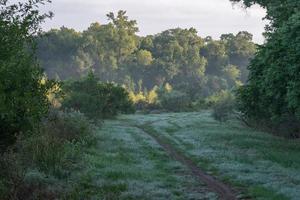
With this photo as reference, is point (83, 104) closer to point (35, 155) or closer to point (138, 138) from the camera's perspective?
point (138, 138)

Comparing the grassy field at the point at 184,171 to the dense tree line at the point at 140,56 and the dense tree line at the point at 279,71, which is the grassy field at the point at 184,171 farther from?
the dense tree line at the point at 140,56

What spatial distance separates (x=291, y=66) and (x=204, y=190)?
267 inches

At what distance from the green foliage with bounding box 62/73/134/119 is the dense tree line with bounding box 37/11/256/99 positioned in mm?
73920

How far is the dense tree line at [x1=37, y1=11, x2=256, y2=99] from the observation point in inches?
5659

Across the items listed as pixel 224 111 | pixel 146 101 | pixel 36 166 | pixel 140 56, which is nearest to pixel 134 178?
pixel 36 166

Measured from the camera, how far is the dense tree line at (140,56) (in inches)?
5659

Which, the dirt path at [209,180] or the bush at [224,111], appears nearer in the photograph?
the dirt path at [209,180]

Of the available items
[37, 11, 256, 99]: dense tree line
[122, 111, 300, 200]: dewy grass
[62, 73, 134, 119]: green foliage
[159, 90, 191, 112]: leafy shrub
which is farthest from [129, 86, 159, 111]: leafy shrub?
[122, 111, 300, 200]: dewy grass

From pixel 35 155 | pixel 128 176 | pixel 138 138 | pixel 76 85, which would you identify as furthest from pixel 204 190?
pixel 76 85

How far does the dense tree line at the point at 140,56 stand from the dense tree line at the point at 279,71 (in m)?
109

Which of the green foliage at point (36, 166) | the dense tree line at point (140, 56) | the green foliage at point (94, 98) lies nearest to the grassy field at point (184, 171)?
the green foliage at point (36, 166)

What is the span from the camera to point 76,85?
188 ft

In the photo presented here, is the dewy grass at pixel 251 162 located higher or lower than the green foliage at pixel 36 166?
lower

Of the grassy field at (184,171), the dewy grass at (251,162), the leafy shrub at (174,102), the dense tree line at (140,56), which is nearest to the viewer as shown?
the grassy field at (184,171)
